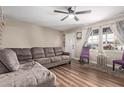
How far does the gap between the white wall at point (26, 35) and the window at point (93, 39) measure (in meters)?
2.20

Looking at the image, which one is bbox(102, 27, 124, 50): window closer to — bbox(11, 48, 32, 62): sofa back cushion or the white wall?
the white wall

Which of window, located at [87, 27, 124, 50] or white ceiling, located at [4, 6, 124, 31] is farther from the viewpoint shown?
window, located at [87, 27, 124, 50]

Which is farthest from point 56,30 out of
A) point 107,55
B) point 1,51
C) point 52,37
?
point 1,51

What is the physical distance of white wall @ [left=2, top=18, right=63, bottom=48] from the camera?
13.5 feet

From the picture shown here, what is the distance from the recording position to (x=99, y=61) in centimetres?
401

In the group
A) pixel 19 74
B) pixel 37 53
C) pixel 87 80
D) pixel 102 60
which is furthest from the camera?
pixel 102 60

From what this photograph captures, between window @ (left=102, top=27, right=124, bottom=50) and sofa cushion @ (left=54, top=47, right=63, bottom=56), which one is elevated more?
window @ (left=102, top=27, right=124, bottom=50)

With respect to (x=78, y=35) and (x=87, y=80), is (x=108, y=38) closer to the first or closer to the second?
(x=78, y=35)

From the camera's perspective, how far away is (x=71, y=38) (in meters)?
5.81

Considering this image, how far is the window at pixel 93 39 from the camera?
446cm

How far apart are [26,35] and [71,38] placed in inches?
106

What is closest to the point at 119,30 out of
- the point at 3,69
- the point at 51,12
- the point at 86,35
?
the point at 86,35

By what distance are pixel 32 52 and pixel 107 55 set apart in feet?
10.3

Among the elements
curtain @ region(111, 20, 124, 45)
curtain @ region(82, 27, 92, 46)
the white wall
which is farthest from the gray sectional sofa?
curtain @ region(82, 27, 92, 46)
